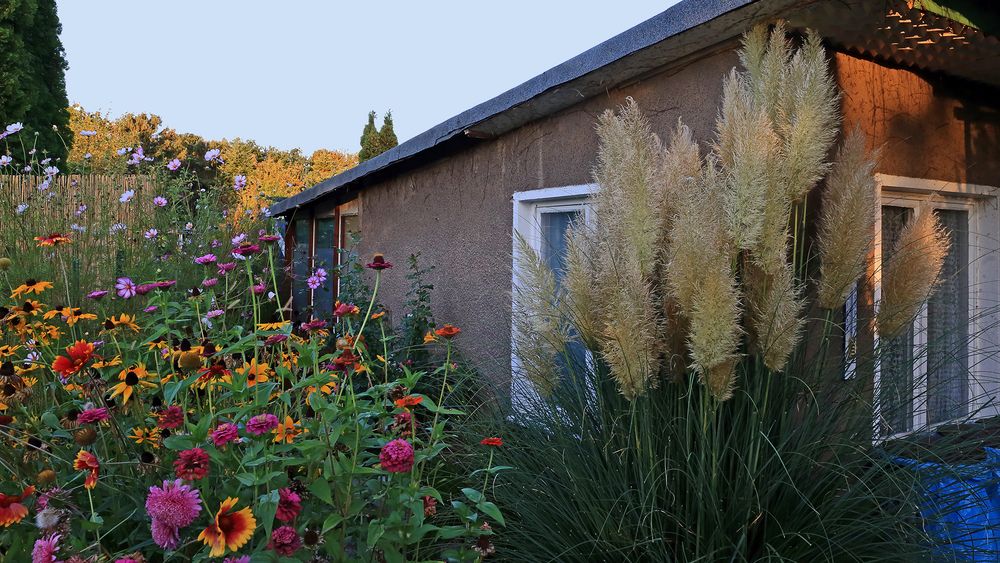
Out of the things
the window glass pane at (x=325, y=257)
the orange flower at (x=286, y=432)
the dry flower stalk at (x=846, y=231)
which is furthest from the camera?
the window glass pane at (x=325, y=257)

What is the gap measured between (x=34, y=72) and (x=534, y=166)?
9.64 m

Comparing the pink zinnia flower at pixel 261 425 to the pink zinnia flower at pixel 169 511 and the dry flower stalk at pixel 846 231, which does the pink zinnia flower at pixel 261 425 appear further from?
the dry flower stalk at pixel 846 231

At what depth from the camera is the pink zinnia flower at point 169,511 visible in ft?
5.39

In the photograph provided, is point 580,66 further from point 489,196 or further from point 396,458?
point 396,458

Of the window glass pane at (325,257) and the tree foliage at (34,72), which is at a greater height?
the tree foliage at (34,72)

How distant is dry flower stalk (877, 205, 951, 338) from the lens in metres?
2.65

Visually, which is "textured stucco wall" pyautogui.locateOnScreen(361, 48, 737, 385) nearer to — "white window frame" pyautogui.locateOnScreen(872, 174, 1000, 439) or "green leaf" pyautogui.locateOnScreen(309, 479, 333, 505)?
"white window frame" pyautogui.locateOnScreen(872, 174, 1000, 439)

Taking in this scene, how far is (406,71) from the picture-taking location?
10.4 meters

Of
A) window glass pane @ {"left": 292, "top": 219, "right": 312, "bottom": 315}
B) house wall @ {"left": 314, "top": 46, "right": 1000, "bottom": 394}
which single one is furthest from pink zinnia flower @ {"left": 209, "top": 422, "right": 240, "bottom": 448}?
window glass pane @ {"left": 292, "top": 219, "right": 312, "bottom": 315}

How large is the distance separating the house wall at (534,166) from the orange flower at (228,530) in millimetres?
1790

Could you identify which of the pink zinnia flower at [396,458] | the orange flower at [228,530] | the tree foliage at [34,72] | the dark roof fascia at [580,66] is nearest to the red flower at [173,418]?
the orange flower at [228,530]

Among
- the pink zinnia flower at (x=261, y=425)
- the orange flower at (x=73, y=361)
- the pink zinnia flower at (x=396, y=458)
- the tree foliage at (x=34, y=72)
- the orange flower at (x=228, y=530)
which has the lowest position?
the orange flower at (x=228, y=530)

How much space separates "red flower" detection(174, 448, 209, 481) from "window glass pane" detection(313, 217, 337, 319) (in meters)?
6.84

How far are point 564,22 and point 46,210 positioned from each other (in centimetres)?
488
